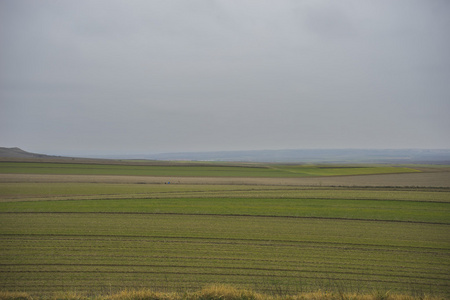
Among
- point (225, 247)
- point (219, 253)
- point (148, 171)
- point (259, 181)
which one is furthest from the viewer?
point (148, 171)

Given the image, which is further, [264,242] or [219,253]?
[264,242]

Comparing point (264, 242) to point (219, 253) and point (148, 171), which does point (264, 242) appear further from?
point (148, 171)

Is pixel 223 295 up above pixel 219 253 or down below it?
above

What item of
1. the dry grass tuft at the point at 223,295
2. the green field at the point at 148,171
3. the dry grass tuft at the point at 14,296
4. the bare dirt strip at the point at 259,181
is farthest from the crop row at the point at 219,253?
the green field at the point at 148,171

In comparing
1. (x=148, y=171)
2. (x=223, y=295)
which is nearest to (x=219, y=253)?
(x=223, y=295)

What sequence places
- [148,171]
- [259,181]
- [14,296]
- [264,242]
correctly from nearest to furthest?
[14,296], [264,242], [259,181], [148,171]

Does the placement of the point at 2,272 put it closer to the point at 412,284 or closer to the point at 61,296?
the point at 61,296

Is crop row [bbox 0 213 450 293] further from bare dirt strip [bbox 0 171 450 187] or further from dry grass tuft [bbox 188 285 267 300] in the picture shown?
bare dirt strip [bbox 0 171 450 187]

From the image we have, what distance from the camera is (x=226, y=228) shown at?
54.3 ft

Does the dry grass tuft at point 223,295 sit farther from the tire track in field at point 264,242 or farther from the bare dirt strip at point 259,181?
the bare dirt strip at point 259,181

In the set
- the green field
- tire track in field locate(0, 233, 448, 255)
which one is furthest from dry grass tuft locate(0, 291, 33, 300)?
the green field

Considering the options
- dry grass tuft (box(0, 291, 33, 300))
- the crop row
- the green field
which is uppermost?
the green field

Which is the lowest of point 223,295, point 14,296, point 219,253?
point 219,253

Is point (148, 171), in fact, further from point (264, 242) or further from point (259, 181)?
point (264, 242)
